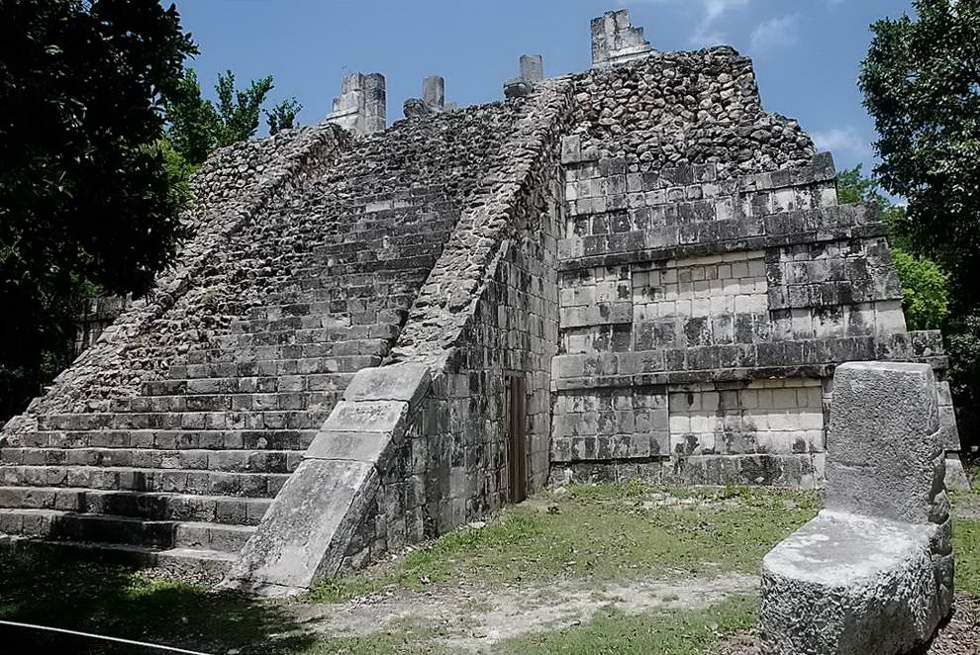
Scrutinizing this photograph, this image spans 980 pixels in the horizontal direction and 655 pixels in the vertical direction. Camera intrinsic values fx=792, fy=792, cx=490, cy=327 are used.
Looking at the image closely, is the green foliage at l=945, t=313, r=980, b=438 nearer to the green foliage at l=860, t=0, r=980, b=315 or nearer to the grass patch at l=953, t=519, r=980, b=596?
the green foliage at l=860, t=0, r=980, b=315

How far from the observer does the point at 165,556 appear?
732 cm

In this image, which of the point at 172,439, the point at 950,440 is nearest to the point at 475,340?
the point at 172,439

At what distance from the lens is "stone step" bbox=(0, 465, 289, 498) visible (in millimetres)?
7965

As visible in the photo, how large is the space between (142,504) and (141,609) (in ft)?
7.80

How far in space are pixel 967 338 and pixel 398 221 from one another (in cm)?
1344

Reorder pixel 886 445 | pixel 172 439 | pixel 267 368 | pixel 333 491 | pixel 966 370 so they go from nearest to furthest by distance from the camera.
Result: pixel 886 445
pixel 333 491
pixel 172 439
pixel 267 368
pixel 966 370

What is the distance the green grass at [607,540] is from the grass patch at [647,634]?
121 centimetres

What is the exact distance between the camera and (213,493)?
8.10 meters

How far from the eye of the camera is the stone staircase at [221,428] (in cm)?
785

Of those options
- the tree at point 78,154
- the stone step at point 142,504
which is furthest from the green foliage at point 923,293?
the tree at point 78,154

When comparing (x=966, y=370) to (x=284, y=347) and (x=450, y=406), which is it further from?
(x=284, y=347)

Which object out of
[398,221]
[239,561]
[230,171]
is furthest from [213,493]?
[230,171]

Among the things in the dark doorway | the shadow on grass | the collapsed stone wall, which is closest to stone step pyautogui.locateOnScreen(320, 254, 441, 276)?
the dark doorway

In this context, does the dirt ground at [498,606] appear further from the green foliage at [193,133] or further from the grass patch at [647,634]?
the green foliage at [193,133]
